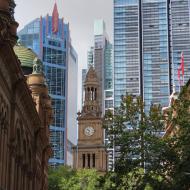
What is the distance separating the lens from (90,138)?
145500 millimetres

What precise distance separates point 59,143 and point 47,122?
132 meters

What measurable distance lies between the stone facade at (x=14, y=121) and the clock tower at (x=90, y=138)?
280 ft

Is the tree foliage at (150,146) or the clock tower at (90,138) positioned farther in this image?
the clock tower at (90,138)

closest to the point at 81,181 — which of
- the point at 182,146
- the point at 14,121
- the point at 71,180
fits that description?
the point at 71,180

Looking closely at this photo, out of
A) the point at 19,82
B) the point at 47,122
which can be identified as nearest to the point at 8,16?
the point at 19,82

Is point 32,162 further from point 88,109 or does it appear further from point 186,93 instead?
point 88,109

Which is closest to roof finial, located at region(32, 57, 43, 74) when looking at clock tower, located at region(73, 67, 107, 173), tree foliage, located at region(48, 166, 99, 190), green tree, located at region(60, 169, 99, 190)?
green tree, located at region(60, 169, 99, 190)

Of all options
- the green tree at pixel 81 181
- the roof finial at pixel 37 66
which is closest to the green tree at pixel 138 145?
the roof finial at pixel 37 66

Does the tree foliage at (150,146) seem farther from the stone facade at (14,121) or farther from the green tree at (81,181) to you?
the green tree at (81,181)

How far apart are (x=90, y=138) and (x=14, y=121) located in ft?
348

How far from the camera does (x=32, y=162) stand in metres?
51.5

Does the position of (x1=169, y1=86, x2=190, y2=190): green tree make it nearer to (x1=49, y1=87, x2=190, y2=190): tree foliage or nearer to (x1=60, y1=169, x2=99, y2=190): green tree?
(x1=49, y1=87, x2=190, y2=190): tree foliage

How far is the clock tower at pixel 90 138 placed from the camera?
143m

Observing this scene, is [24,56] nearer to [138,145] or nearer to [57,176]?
[138,145]
